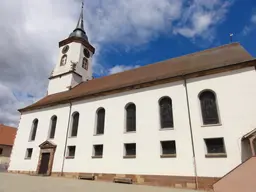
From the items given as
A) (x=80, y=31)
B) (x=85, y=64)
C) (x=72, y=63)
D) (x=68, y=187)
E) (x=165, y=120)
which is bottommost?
(x=68, y=187)

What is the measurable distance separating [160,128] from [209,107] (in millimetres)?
3587

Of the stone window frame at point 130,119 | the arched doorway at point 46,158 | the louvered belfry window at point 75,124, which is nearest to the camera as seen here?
the stone window frame at point 130,119

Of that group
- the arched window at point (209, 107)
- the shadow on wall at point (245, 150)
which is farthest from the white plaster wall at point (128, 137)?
the shadow on wall at point (245, 150)

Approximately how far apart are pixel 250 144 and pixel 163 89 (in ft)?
21.4

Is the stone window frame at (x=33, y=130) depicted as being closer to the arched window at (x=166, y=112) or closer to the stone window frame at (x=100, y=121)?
the stone window frame at (x=100, y=121)

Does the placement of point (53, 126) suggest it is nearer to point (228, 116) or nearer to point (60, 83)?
point (60, 83)

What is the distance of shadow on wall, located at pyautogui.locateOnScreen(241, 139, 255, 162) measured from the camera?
34.1 ft

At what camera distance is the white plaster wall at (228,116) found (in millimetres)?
10773

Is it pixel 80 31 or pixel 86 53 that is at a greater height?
pixel 80 31

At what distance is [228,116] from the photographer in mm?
11531

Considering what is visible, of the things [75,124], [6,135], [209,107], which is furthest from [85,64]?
[6,135]

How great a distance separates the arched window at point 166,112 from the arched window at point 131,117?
2272 mm

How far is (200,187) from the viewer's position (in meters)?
10.9

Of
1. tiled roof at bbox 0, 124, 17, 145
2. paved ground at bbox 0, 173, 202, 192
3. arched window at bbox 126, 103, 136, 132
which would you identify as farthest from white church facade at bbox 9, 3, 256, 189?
tiled roof at bbox 0, 124, 17, 145
